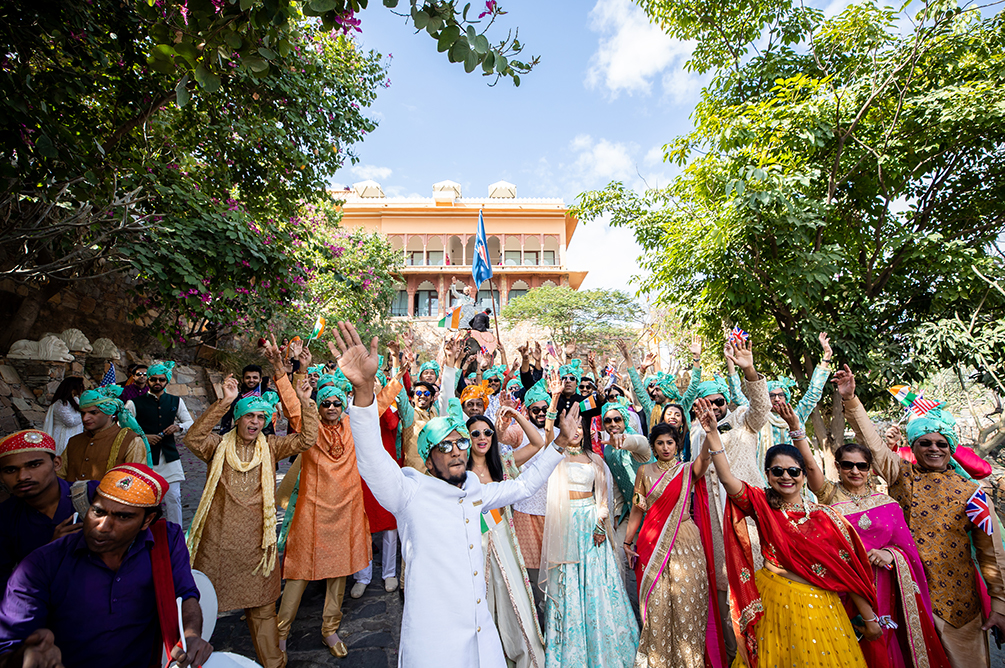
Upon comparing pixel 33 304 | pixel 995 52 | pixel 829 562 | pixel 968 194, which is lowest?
pixel 829 562

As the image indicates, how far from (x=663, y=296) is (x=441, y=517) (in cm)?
665

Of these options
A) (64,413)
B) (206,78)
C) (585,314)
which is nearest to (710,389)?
(206,78)

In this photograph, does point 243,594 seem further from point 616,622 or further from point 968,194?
point 968,194

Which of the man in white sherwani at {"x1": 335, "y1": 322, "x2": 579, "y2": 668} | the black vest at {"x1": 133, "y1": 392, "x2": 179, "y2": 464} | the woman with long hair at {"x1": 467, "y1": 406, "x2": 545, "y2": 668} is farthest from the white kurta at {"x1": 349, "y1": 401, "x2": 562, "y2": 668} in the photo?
the black vest at {"x1": 133, "y1": 392, "x2": 179, "y2": 464}

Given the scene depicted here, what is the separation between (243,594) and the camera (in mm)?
3055

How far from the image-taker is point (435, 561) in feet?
7.84

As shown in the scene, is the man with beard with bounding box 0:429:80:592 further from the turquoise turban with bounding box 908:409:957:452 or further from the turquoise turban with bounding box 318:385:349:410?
the turquoise turban with bounding box 908:409:957:452

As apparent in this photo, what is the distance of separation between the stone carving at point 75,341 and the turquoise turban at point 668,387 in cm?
960

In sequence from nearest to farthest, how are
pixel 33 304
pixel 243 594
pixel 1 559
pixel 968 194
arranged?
pixel 1 559, pixel 243 594, pixel 968 194, pixel 33 304

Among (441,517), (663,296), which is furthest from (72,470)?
(663,296)

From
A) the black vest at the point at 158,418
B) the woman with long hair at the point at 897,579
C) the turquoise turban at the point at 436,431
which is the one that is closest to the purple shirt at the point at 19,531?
the turquoise turban at the point at 436,431

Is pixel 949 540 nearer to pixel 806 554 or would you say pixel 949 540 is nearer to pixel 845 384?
pixel 845 384

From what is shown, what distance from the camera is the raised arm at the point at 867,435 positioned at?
10.7 ft

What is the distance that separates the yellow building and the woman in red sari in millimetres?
29680
